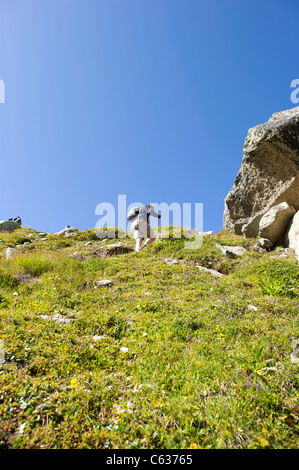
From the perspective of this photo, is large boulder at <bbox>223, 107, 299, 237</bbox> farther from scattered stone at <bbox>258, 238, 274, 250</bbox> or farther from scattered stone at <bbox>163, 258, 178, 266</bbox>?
scattered stone at <bbox>163, 258, 178, 266</bbox>

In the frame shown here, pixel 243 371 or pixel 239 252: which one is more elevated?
pixel 239 252

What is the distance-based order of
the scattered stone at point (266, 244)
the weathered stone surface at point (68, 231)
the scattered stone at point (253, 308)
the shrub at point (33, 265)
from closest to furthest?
the scattered stone at point (253, 308)
the shrub at point (33, 265)
the scattered stone at point (266, 244)
the weathered stone surface at point (68, 231)

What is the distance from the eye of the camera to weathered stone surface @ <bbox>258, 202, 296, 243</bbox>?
39.7ft

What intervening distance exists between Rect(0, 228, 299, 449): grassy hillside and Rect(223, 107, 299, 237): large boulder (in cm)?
630

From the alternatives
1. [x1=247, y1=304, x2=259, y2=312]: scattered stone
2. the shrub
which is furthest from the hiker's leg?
[x1=247, y1=304, x2=259, y2=312]: scattered stone

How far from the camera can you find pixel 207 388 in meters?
3.33

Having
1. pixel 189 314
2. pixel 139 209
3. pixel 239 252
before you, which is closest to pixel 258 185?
pixel 239 252

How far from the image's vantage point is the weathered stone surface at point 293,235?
10725 millimetres

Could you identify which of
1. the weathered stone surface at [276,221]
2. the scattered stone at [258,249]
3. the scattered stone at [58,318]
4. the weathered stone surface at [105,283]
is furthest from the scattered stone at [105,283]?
the weathered stone surface at [276,221]

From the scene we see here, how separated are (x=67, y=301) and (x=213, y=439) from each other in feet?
15.4

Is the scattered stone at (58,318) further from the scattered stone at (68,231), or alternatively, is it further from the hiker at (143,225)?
the scattered stone at (68,231)

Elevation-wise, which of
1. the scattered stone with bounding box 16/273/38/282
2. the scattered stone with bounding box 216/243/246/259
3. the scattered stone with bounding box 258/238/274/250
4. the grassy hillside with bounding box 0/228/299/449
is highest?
the scattered stone with bounding box 258/238/274/250

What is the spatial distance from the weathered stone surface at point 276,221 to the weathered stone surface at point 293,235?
30cm
